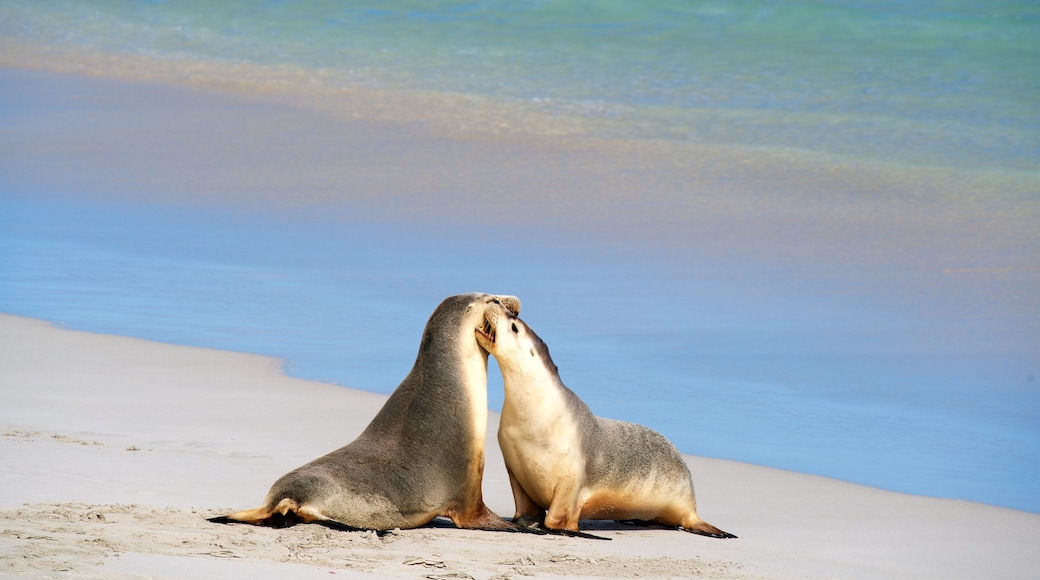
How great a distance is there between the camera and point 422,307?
10453mm

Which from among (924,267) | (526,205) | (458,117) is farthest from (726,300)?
(458,117)

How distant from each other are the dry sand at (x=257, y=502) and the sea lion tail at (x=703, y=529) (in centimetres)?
6

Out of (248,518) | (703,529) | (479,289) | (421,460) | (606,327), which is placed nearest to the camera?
(248,518)

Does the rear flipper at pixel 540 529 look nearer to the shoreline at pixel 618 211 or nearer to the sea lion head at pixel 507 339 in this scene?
the sea lion head at pixel 507 339

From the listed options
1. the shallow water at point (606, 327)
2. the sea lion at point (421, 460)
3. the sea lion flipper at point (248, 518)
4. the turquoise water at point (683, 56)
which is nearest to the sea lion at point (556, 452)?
the sea lion at point (421, 460)

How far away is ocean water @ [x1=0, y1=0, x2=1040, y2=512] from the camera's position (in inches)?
326

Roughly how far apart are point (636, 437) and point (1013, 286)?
619 centimetres

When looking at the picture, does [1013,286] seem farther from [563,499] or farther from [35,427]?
[35,427]

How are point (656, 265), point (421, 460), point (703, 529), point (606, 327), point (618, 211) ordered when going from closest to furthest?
point (421, 460)
point (703, 529)
point (606, 327)
point (656, 265)
point (618, 211)

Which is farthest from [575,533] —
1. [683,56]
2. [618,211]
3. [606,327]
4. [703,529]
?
[683,56]

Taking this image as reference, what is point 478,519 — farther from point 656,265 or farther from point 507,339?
point 656,265

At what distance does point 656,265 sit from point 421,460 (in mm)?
6467

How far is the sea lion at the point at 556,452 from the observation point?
591 cm

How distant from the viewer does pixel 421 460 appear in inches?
227
